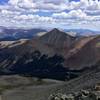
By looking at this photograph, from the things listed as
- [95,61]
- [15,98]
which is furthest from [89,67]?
[15,98]

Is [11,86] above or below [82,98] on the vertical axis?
below

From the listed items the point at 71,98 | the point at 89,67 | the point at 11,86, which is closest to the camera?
the point at 71,98

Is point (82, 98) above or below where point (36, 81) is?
above

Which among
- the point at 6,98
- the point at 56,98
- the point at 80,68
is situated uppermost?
the point at 56,98

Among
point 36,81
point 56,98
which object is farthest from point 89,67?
point 56,98

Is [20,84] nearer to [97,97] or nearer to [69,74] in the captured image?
[69,74]

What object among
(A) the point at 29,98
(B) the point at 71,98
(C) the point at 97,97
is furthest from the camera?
(A) the point at 29,98

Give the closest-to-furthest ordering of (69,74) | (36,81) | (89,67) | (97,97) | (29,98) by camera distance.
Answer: (97,97), (29,98), (36,81), (69,74), (89,67)

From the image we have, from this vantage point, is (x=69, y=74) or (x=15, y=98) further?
(x=69, y=74)

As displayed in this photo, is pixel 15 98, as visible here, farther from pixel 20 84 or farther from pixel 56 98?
pixel 56 98
